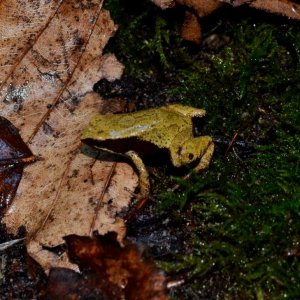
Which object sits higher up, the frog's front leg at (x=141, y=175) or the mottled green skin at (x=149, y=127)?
the mottled green skin at (x=149, y=127)

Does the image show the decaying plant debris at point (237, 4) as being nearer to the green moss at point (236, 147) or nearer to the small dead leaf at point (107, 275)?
the green moss at point (236, 147)

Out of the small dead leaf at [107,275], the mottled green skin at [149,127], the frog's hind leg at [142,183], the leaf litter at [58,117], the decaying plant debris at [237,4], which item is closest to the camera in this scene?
the small dead leaf at [107,275]

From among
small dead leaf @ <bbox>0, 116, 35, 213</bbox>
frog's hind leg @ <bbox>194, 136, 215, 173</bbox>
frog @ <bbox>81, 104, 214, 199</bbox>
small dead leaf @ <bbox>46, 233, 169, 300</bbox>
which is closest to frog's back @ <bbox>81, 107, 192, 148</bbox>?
frog @ <bbox>81, 104, 214, 199</bbox>

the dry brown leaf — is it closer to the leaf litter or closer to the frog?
the leaf litter

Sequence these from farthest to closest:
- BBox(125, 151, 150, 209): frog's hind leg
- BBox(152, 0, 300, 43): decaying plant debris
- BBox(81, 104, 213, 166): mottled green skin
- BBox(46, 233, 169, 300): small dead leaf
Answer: BBox(152, 0, 300, 43): decaying plant debris, BBox(81, 104, 213, 166): mottled green skin, BBox(125, 151, 150, 209): frog's hind leg, BBox(46, 233, 169, 300): small dead leaf

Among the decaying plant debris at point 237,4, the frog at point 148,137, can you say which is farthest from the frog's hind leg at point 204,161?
the decaying plant debris at point 237,4

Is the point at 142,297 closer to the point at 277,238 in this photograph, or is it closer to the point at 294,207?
the point at 277,238

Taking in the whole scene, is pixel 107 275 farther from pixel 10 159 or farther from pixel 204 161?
pixel 10 159
